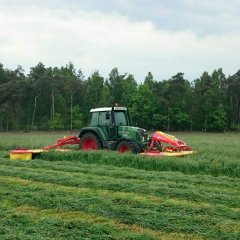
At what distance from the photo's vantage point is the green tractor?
17.6 meters

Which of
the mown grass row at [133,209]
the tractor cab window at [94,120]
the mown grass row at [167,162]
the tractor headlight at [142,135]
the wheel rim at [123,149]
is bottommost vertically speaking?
the mown grass row at [133,209]

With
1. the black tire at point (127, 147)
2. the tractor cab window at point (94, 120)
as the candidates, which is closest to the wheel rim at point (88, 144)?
the tractor cab window at point (94, 120)

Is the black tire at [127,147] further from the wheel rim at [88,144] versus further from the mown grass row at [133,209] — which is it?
the mown grass row at [133,209]

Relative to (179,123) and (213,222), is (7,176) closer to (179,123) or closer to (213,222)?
(213,222)

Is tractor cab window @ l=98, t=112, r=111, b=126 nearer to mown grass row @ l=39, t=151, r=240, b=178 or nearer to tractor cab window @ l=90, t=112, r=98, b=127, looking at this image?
tractor cab window @ l=90, t=112, r=98, b=127

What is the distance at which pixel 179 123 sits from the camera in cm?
6919

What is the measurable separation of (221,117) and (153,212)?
63.0 meters

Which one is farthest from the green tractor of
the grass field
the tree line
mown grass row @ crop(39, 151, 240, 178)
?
the tree line

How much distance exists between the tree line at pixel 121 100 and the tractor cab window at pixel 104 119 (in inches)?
1957

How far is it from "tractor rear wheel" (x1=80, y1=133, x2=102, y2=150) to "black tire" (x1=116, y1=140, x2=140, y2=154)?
1249 millimetres

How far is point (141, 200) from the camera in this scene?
8641 millimetres

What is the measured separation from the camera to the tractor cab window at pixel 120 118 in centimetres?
1835

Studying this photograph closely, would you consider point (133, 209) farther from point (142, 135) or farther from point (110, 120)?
point (110, 120)

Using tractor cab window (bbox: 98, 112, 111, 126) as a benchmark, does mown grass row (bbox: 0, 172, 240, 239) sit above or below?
below
